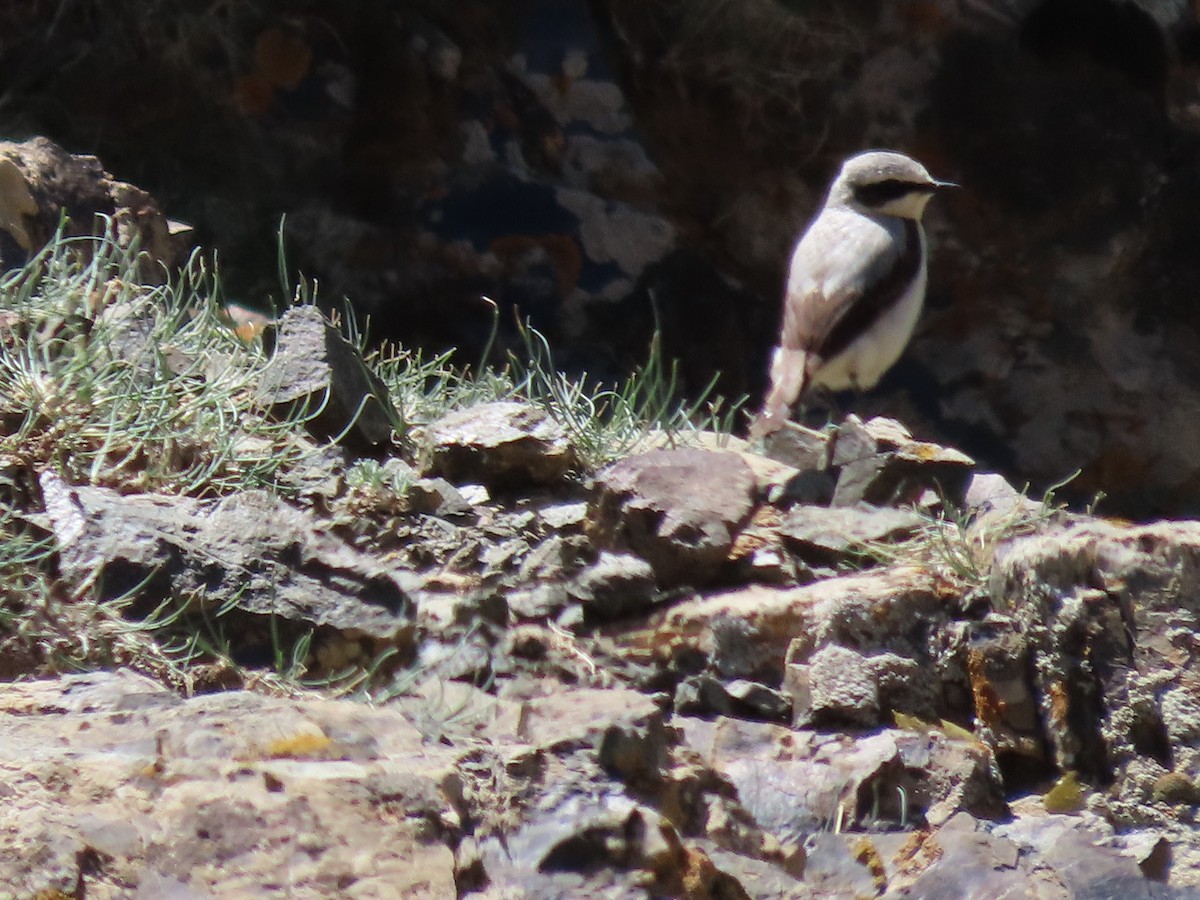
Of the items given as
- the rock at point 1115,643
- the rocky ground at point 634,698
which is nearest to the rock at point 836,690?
the rocky ground at point 634,698

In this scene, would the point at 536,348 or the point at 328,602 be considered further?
the point at 536,348

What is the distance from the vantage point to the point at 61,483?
3.63 m

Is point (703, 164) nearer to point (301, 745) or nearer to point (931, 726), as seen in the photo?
point (931, 726)

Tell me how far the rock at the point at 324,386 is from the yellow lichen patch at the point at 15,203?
3.26 feet

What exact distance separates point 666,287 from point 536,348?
2.52 feet

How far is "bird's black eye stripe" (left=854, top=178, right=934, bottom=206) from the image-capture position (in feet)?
21.5

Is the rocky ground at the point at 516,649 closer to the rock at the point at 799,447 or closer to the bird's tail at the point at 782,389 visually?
the rock at the point at 799,447

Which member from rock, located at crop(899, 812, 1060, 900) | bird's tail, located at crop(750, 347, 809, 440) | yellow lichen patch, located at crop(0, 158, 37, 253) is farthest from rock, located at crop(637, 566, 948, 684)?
Result: yellow lichen patch, located at crop(0, 158, 37, 253)

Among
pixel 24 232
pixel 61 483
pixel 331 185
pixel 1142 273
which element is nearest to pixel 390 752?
pixel 61 483

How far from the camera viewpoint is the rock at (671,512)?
13.1ft

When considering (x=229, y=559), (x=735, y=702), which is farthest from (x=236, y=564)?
(x=735, y=702)

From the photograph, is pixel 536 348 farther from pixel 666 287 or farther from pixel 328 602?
pixel 328 602

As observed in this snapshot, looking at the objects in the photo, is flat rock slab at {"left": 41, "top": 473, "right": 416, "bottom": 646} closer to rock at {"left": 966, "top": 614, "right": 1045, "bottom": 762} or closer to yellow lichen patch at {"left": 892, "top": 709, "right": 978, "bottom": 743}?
yellow lichen patch at {"left": 892, "top": 709, "right": 978, "bottom": 743}

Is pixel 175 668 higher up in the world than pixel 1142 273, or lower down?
lower down
